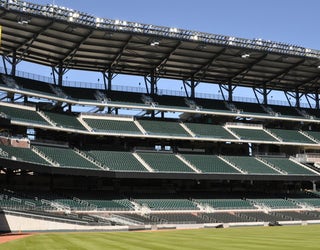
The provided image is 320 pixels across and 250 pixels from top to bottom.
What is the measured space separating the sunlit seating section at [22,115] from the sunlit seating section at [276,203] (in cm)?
3114

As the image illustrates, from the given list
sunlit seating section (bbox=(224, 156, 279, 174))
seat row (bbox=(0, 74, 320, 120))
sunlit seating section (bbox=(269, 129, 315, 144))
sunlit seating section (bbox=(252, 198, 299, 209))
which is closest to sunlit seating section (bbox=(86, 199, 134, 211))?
A: seat row (bbox=(0, 74, 320, 120))

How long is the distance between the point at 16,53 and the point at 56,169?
63.0 ft

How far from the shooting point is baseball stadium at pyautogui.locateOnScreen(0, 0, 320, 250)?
49969 millimetres

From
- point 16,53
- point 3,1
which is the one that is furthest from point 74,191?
point 3,1

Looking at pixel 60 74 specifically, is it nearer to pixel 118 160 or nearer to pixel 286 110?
pixel 118 160

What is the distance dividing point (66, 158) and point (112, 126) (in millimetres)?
9984

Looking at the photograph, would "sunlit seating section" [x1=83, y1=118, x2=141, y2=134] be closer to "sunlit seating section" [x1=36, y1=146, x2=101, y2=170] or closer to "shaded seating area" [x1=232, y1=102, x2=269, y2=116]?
"sunlit seating section" [x1=36, y1=146, x2=101, y2=170]

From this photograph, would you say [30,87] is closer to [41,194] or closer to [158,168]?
[41,194]

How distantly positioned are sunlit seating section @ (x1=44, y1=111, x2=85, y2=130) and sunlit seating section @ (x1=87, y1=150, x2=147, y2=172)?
3.94 metres

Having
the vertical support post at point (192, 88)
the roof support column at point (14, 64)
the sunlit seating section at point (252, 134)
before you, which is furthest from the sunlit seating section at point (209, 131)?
the roof support column at point (14, 64)

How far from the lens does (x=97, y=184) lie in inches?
2371

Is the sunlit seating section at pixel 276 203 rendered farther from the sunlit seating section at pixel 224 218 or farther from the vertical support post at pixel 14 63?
the vertical support post at pixel 14 63

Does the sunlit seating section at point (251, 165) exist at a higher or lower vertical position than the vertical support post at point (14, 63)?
lower

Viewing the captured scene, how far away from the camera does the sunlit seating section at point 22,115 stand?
2053 inches
